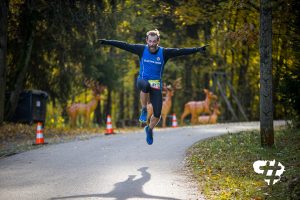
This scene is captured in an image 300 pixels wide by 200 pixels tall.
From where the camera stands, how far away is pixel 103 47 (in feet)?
83.6

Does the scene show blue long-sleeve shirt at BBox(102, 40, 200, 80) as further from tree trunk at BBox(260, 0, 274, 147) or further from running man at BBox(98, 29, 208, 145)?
tree trunk at BBox(260, 0, 274, 147)

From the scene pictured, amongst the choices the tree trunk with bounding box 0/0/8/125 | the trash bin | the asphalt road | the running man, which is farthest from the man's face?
the trash bin

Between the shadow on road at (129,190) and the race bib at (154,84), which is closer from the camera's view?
the shadow on road at (129,190)

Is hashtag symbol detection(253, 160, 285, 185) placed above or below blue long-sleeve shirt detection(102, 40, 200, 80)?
below

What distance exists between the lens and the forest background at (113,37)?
48.1 ft

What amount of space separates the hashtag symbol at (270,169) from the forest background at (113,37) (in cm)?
334

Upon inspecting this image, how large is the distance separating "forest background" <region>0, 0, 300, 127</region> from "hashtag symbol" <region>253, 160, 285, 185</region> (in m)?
3.34

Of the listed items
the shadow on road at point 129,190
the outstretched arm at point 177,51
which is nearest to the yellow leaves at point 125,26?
the outstretched arm at point 177,51

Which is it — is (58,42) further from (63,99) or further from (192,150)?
(192,150)

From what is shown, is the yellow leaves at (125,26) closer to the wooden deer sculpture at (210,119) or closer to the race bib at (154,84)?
the wooden deer sculpture at (210,119)

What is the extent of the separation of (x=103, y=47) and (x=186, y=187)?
17.8 metres

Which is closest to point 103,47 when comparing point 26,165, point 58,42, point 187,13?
point 58,42

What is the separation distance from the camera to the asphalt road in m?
7.95

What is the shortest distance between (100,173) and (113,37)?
1433 cm
